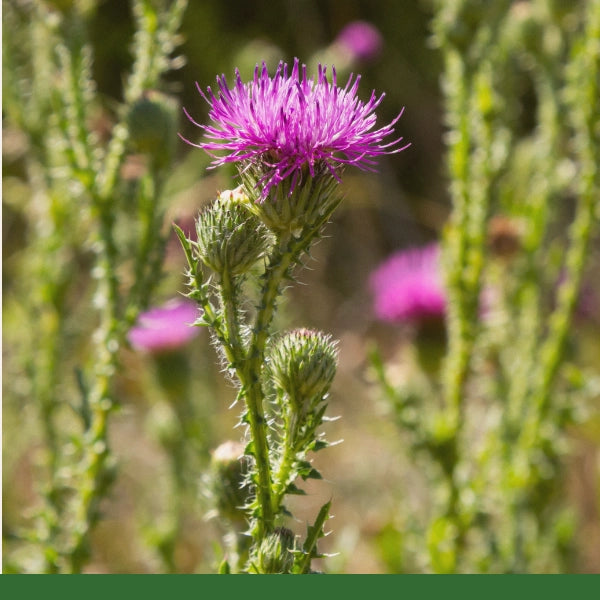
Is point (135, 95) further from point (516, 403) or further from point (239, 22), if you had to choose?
point (239, 22)

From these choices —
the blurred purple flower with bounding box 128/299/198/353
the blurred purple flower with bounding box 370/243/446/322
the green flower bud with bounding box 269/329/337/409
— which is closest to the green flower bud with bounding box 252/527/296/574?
the green flower bud with bounding box 269/329/337/409

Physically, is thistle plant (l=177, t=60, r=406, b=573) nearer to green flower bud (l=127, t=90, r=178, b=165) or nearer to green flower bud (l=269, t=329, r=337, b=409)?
green flower bud (l=269, t=329, r=337, b=409)

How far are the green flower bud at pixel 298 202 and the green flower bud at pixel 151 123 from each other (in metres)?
0.92

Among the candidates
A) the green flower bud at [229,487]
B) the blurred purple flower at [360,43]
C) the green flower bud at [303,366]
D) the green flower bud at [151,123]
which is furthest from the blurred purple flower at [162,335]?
the green flower bud at [303,366]


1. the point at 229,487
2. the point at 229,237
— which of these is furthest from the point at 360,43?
the point at 229,237

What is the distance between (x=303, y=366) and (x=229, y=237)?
235mm

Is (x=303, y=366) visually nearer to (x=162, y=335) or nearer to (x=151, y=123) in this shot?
(x=151, y=123)

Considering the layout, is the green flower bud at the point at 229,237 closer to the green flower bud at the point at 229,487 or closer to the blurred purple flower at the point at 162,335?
the green flower bud at the point at 229,487

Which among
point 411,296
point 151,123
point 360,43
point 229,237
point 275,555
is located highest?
point 360,43

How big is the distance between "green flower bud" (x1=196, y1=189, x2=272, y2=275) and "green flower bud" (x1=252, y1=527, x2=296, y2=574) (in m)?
0.42

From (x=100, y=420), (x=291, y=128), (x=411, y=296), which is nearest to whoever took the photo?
(x=291, y=128)

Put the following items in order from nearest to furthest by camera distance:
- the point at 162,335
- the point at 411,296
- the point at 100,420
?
the point at 100,420, the point at 411,296, the point at 162,335

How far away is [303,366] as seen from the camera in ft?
4.34

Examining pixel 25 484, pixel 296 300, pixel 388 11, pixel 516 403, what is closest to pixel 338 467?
pixel 296 300
